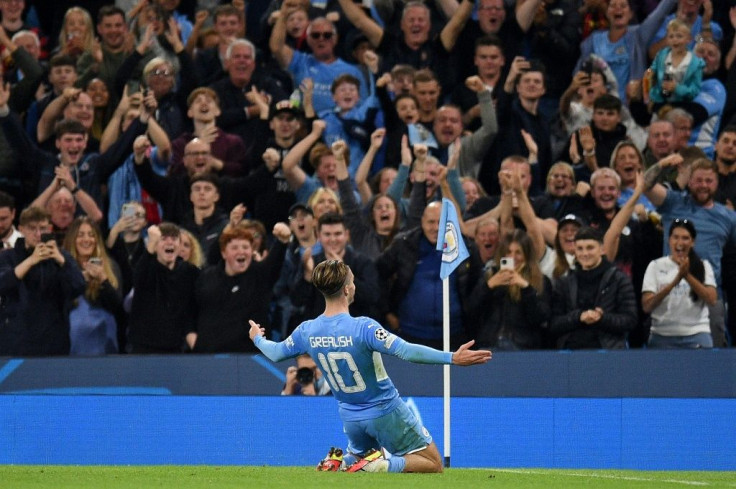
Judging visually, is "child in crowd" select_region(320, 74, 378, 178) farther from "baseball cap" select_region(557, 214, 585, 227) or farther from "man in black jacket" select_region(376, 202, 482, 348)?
"baseball cap" select_region(557, 214, 585, 227)

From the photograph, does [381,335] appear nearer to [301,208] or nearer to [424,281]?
[424,281]

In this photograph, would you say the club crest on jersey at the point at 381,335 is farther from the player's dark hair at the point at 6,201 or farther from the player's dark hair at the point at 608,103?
the player's dark hair at the point at 6,201

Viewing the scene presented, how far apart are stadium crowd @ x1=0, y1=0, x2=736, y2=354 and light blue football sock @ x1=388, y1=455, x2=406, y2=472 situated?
4.76 meters

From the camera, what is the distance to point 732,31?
1755 centimetres

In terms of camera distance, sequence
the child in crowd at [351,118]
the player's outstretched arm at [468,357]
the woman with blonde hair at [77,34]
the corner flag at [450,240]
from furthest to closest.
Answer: the woman with blonde hair at [77,34] → the child in crowd at [351,118] → the corner flag at [450,240] → the player's outstretched arm at [468,357]

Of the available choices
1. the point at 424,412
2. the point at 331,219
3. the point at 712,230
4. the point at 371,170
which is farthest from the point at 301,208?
the point at 712,230

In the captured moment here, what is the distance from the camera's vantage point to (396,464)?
9375mm

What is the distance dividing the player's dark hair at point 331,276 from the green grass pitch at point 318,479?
50.1 inches

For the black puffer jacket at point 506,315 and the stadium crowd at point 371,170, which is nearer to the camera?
the black puffer jacket at point 506,315

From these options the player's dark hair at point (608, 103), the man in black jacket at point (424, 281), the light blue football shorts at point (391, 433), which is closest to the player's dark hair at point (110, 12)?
the man in black jacket at point (424, 281)

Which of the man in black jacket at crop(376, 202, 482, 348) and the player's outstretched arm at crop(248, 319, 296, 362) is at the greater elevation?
the player's outstretched arm at crop(248, 319, 296, 362)

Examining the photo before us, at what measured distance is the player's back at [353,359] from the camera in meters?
9.12

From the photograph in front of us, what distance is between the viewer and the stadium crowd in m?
14.2

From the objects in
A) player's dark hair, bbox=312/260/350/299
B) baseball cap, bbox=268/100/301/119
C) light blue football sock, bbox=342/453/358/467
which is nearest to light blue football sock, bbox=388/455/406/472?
light blue football sock, bbox=342/453/358/467
